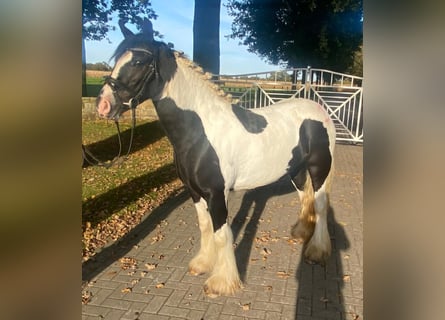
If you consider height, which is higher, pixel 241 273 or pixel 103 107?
pixel 103 107

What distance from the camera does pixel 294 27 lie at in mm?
4285

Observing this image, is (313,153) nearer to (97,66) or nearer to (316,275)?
(316,275)

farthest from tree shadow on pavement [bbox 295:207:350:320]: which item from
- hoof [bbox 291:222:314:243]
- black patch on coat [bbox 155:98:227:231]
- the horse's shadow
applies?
black patch on coat [bbox 155:98:227:231]

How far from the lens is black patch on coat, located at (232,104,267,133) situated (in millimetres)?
2080

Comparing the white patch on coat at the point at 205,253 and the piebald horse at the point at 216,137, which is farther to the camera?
the white patch on coat at the point at 205,253

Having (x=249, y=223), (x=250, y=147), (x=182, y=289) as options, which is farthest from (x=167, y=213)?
(x=250, y=147)

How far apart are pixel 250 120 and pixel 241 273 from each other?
1.04 m

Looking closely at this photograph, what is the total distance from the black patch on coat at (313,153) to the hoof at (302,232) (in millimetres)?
431

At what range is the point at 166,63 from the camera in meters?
1.75

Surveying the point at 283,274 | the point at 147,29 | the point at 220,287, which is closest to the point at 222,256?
the point at 220,287

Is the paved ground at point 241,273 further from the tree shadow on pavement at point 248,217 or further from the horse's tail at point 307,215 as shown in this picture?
the horse's tail at point 307,215

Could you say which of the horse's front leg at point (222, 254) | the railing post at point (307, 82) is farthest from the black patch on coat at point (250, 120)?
the railing post at point (307, 82)

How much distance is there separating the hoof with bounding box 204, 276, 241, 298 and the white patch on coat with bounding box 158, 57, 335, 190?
0.57 m

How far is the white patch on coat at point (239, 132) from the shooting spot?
1.86 meters
